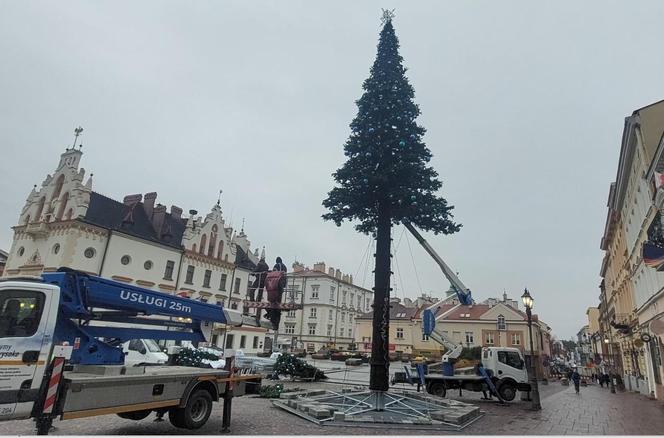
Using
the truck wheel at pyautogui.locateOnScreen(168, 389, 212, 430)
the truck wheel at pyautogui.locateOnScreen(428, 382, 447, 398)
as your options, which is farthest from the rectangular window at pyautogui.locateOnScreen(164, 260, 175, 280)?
the truck wheel at pyautogui.locateOnScreen(168, 389, 212, 430)

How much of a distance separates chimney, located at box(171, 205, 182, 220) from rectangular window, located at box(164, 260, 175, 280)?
21.9 ft

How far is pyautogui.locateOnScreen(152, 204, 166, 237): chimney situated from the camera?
4200 centimetres

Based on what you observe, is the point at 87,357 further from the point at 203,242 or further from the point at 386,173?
the point at 203,242

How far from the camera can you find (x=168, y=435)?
31.2 ft

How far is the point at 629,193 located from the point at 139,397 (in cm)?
2882

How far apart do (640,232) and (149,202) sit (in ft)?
137

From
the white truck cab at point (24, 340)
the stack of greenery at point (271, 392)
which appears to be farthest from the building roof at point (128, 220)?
the white truck cab at point (24, 340)

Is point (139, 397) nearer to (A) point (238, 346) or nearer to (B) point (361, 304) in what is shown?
(A) point (238, 346)

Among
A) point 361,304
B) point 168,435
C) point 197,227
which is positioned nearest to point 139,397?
point 168,435

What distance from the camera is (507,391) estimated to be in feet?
71.5

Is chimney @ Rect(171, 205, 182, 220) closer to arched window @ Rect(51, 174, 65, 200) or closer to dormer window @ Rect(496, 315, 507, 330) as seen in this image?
arched window @ Rect(51, 174, 65, 200)

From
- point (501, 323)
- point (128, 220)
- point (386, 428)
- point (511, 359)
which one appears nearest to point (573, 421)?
point (511, 359)

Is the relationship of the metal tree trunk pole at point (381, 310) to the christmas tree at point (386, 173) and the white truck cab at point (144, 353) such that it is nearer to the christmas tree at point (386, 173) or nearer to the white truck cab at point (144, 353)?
the christmas tree at point (386, 173)

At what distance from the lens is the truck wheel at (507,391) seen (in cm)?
2164
